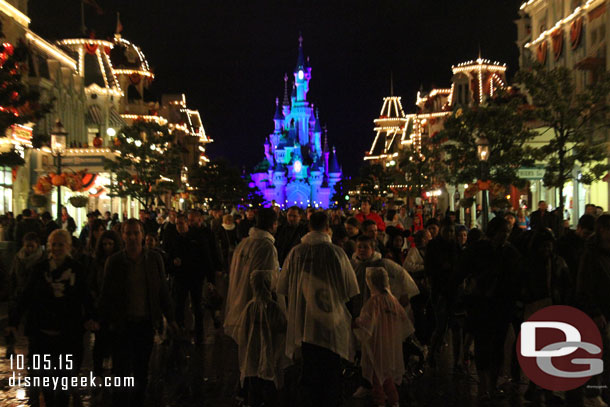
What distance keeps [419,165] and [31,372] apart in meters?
35.6

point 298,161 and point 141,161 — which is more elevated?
point 298,161

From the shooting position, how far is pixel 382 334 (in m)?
6.47

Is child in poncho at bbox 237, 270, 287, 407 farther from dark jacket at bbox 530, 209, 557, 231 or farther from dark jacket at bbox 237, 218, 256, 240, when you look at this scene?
dark jacket at bbox 530, 209, 557, 231

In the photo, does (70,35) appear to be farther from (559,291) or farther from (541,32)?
(559,291)

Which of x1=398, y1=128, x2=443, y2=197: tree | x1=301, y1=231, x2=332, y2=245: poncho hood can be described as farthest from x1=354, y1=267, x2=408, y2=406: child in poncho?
x1=398, y1=128, x2=443, y2=197: tree

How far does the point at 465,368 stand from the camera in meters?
8.12

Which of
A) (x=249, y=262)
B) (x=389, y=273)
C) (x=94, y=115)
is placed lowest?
(x=389, y=273)

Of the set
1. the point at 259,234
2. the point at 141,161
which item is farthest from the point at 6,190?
the point at 259,234

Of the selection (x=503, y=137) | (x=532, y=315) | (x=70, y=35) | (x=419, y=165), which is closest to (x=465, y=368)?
(x=532, y=315)

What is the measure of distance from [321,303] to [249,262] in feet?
4.39

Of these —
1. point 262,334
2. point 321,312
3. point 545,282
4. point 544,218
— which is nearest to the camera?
point 321,312

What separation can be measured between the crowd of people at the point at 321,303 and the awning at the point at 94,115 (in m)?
37.1

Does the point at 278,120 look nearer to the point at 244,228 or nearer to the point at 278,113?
the point at 278,113

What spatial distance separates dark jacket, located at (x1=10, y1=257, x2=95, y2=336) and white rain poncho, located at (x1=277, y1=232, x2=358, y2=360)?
1820 mm
